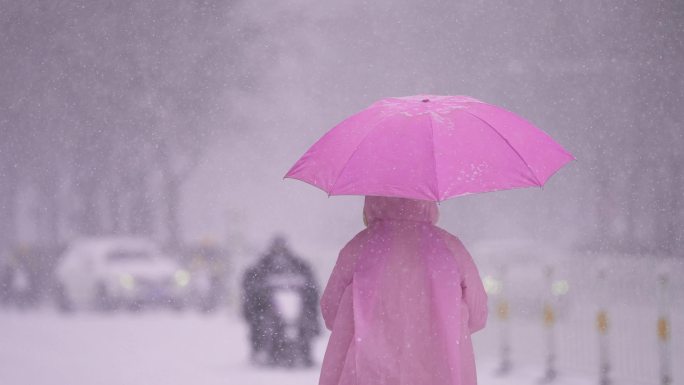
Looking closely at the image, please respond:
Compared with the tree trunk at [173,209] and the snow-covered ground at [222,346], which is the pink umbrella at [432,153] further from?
the tree trunk at [173,209]

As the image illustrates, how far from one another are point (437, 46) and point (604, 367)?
1366cm

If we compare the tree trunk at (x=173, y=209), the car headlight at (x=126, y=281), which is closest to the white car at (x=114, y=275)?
the car headlight at (x=126, y=281)

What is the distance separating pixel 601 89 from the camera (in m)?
21.5

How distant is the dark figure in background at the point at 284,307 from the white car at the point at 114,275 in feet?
14.6

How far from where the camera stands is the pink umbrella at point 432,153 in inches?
112

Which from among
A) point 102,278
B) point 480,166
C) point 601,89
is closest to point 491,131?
point 480,166

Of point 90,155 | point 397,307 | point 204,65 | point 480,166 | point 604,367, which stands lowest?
point 604,367

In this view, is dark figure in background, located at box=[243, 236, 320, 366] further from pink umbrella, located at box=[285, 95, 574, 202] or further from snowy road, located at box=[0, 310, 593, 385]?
pink umbrella, located at box=[285, 95, 574, 202]

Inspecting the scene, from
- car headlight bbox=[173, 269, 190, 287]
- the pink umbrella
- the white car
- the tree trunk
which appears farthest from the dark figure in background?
→ the tree trunk

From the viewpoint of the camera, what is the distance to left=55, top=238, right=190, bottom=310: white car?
45.2 ft

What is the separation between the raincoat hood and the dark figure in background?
629 centimetres

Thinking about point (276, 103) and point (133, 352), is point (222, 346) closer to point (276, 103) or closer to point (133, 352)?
point (133, 352)

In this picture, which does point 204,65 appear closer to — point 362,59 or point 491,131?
point 362,59

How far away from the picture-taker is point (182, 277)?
15.1 m
